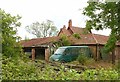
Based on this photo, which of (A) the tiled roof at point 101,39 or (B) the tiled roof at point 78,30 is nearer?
(A) the tiled roof at point 101,39

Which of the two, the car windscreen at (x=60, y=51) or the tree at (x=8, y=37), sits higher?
the tree at (x=8, y=37)

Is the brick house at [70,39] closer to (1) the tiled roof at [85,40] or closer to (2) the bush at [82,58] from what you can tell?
(1) the tiled roof at [85,40]

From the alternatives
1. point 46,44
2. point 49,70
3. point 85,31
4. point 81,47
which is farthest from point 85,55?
point 49,70

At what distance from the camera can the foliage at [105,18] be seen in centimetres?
596

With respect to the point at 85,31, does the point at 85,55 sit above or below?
below

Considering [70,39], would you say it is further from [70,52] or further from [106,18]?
[106,18]

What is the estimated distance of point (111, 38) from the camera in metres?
5.95

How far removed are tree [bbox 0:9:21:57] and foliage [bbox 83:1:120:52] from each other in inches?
91.5

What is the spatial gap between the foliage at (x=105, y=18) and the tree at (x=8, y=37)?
2.32m

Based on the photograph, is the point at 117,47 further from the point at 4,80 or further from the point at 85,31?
the point at 4,80

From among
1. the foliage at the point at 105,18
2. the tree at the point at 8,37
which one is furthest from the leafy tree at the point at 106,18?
the tree at the point at 8,37

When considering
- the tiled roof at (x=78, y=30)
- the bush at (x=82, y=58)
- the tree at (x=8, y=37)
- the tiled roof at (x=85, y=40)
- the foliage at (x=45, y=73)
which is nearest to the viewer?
the foliage at (x=45, y=73)

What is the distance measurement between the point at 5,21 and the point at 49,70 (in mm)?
1211

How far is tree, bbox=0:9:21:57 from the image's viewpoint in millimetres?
3598
